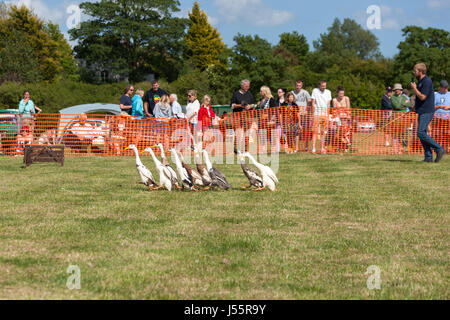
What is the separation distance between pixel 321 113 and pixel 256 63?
49178 mm

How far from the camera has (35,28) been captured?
215 feet

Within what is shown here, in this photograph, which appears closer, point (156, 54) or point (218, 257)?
point (218, 257)

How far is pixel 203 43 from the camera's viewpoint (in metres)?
80.8

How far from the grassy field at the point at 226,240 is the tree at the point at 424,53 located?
58333 mm

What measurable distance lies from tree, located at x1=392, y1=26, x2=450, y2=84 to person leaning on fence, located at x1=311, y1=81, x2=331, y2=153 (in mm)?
49190

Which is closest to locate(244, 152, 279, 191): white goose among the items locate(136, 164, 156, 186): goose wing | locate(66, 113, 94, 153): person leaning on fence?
locate(136, 164, 156, 186): goose wing

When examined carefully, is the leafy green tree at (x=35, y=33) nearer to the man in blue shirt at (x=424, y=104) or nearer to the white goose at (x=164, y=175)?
the man in blue shirt at (x=424, y=104)

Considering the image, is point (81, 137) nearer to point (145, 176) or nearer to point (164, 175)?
point (145, 176)

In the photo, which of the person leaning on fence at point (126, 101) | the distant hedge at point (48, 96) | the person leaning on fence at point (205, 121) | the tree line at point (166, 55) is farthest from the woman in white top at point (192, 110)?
the tree line at point (166, 55)

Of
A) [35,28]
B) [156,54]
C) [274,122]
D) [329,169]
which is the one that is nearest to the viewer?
[329,169]

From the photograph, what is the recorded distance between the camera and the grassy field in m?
4.49

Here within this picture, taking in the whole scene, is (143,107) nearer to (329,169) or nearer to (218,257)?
(329,169)
